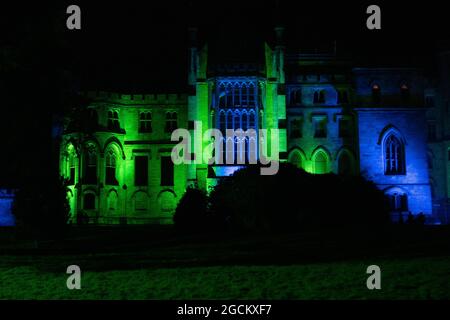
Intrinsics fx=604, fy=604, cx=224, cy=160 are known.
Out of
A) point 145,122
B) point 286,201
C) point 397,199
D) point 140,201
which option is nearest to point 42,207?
point 286,201

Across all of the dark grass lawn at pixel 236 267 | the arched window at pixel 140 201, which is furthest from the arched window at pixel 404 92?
the dark grass lawn at pixel 236 267

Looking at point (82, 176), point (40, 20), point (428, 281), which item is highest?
point (40, 20)

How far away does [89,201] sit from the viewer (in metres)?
44.1

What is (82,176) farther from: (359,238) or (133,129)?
(359,238)

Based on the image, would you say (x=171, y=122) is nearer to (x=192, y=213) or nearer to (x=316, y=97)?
(x=316, y=97)

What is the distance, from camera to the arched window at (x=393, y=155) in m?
43.8

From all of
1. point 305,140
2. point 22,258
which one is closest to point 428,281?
point 22,258

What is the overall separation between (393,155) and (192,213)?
19.5 metres

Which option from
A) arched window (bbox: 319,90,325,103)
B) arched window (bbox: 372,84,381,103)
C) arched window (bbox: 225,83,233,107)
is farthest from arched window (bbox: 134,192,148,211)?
arched window (bbox: 372,84,381,103)

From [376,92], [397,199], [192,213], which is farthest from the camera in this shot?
[376,92]

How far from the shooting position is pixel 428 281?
1253 centimetres

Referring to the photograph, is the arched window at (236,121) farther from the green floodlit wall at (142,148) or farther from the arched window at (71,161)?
the arched window at (71,161)

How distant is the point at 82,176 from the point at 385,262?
1234 inches

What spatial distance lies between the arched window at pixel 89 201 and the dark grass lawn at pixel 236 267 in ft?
59.3
